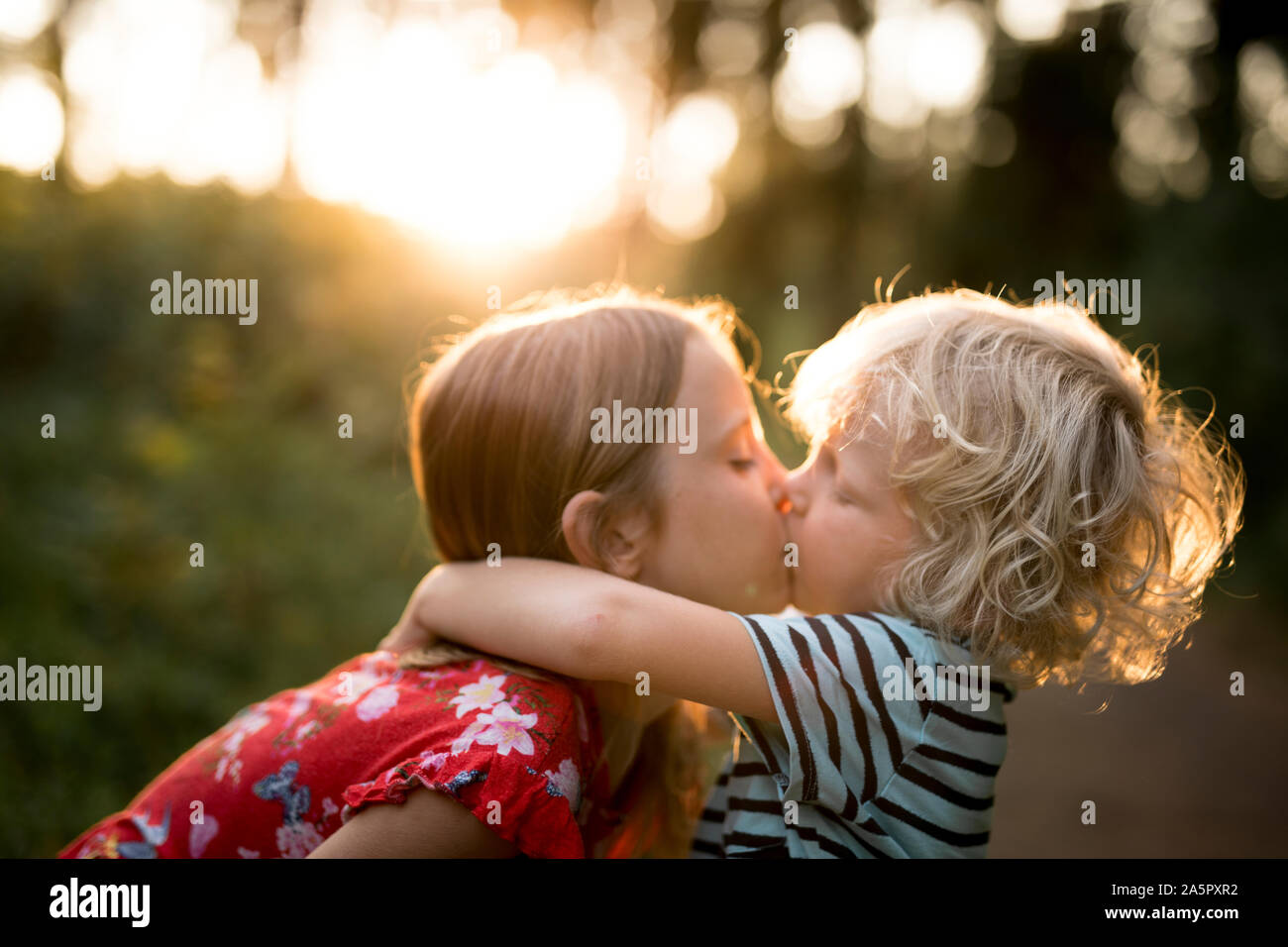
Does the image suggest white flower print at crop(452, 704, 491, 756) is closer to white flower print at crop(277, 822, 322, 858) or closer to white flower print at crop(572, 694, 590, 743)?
white flower print at crop(572, 694, 590, 743)

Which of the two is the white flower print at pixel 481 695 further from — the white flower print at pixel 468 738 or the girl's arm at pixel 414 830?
the girl's arm at pixel 414 830

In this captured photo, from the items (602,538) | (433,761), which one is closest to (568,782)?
(433,761)

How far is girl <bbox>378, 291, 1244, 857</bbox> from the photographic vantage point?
5.49 feet

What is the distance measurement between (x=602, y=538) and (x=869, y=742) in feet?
2.35

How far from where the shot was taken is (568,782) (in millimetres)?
1653

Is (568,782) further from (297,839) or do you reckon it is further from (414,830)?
(297,839)

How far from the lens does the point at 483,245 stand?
9664mm

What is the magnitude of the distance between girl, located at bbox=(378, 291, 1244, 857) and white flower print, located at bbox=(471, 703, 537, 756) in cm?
11

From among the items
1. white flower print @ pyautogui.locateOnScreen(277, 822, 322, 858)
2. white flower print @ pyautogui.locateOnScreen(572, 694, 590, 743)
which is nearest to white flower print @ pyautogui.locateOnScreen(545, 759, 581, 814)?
white flower print @ pyautogui.locateOnScreen(572, 694, 590, 743)

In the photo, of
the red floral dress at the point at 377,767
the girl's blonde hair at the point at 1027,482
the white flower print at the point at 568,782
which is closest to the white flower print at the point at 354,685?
the red floral dress at the point at 377,767
